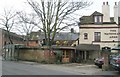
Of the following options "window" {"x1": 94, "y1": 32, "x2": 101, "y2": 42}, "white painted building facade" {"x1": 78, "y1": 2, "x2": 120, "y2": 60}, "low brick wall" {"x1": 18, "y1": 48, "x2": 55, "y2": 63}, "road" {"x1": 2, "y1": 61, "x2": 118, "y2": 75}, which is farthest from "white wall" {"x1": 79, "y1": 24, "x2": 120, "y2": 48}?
"road" {"x1": 2, "y1": 61, "x2": 118, "y2": 75}

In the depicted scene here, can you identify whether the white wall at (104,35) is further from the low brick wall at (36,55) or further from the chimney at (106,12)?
the low brick wall at (36,55)

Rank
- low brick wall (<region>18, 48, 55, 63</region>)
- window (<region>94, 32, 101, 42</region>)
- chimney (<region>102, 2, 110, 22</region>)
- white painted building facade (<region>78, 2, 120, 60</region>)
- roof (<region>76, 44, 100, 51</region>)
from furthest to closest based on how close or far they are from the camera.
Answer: chimney (<region>102, 2, 110, 22</region>)
window (<region>94, 32, 101, 42</region>)
white painted building facade (<region>78, 2, 120, 60</region>)
roof (<region>76, 44, 100, 51</region>)
low brick wall (<region>18, 48, 55, 63</region>)

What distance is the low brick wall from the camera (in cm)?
4116

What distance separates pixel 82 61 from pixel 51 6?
10434mm

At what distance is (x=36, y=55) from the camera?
43.7 meters

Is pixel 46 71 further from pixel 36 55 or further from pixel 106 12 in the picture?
pixel 106 12

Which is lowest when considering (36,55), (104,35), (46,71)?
(46,71)

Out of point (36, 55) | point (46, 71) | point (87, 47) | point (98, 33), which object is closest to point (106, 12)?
point (98, 33)

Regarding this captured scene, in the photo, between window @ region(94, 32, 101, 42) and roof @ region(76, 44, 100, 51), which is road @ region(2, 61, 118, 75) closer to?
roof @ region(76, 44, 100, 51)

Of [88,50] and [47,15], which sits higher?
[47,15]

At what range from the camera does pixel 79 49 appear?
152ft

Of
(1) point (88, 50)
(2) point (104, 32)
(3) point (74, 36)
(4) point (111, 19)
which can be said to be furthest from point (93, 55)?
(3) point (74, 36)

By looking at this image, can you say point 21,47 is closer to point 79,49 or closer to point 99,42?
point 79,49

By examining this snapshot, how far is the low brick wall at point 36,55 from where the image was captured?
135 ft
